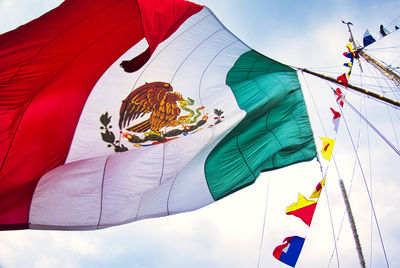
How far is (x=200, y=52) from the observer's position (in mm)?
4551

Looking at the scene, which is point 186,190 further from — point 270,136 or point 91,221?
point 270,136

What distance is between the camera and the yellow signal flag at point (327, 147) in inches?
206

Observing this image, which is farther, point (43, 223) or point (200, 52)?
point (200, 52)

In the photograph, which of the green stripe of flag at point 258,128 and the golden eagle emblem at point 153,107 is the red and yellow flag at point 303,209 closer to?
the green stripe of flag at point 258,128

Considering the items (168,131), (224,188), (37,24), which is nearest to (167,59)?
(168,131)

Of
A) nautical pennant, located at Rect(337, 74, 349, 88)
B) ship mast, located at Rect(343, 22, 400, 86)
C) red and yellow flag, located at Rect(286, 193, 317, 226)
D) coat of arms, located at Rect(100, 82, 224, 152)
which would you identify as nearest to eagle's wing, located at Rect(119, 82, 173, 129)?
coat of arms, located at Rect(100, 82, 224, 152)

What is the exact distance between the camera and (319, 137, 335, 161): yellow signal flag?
5.22 metres

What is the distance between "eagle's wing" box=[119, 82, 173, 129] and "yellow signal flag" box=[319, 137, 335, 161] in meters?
3.48

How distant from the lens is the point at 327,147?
17.4 feet

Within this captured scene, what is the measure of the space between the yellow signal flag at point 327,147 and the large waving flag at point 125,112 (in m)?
1.05

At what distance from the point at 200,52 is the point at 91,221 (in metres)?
3.28

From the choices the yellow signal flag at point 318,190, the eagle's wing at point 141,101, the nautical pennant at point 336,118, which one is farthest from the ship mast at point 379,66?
the eagle's wing at point 141,101

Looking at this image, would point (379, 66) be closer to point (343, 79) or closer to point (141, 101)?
point (343, 79)

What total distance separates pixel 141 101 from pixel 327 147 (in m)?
3.94
